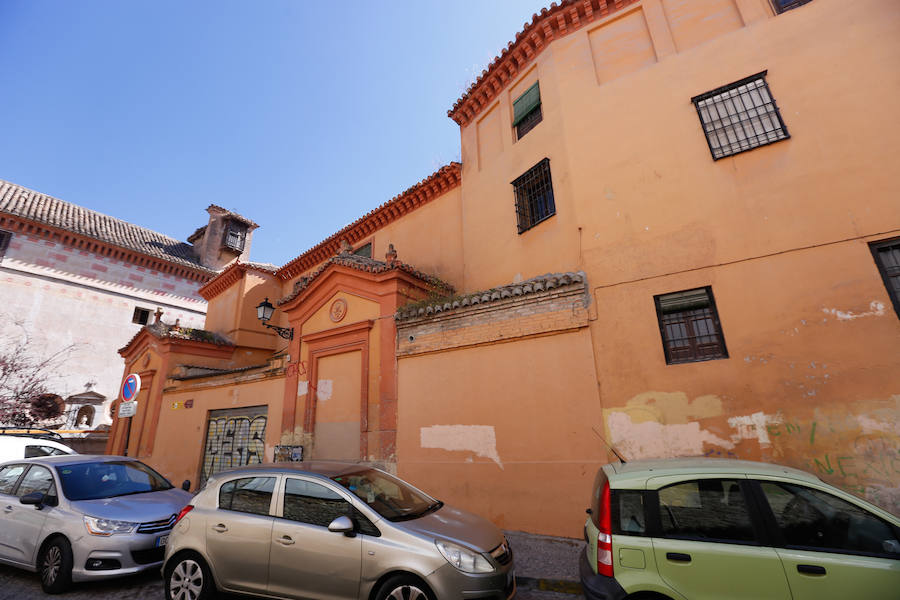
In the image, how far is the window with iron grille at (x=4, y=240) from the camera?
19234mm

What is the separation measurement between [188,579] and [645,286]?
725cm

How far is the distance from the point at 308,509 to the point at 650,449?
15.6 feet

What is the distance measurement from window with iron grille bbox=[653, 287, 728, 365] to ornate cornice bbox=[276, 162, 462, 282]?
6.77 meters

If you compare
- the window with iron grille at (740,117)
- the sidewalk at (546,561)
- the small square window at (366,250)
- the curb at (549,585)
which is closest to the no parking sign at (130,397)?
the small square window at (366,250)

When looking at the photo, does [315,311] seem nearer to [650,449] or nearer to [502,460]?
[502,460]

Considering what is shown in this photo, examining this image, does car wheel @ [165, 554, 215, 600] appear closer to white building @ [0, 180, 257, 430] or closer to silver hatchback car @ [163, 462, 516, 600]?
silver hatchback car @ [163, 462, 516, 600]

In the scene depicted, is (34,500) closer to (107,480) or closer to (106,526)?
(107,480)

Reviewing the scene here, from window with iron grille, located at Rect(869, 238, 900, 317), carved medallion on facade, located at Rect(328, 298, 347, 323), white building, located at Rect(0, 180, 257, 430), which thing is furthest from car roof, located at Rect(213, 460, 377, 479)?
white building, located at Rect(0, 180, 257, 430)

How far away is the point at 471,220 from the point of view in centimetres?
1045

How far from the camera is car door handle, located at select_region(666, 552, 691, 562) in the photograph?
310 cm

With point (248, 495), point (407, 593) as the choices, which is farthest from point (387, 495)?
point (248, 495)

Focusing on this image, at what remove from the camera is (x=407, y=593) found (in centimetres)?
348

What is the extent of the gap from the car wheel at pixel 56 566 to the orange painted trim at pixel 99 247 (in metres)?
22.5

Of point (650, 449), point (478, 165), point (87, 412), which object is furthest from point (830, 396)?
point (87, 412)
